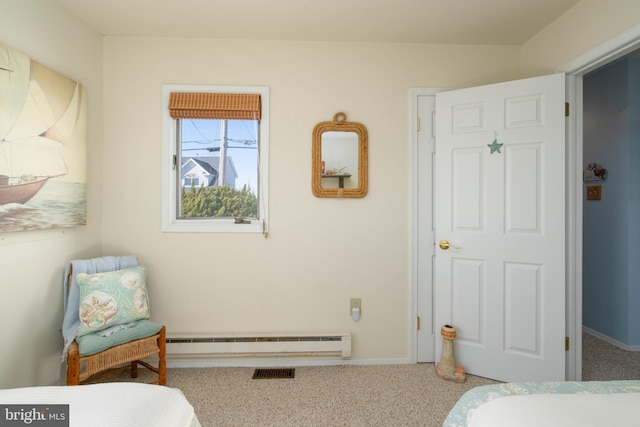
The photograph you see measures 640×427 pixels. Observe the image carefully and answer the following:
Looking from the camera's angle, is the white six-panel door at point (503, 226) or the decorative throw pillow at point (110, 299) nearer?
the decorative throw pillow at point (110, 299)

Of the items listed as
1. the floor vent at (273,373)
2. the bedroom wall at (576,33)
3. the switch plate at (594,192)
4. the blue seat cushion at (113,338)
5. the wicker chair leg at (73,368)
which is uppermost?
the bedroom wall at (576,33)

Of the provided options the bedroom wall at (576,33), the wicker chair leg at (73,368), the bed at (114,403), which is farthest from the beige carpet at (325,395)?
the bedroom wall at (576,33)

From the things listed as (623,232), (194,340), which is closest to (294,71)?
(194,340)

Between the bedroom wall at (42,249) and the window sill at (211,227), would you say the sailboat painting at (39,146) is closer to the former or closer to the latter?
the bedroom wall at (42,249)

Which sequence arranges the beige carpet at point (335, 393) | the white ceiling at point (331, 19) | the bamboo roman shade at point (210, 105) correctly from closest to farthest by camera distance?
the beige carpet at point (335, 393), the white ceiling at point (331, 19), the bamboo roman shade at point (210, 105)

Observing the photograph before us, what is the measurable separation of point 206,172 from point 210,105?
1.69 feet

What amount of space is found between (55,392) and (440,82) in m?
2.73

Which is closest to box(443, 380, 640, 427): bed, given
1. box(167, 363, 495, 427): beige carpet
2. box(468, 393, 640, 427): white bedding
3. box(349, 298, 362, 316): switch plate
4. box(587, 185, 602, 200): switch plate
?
box(468, 393, 640, 427): white bedding

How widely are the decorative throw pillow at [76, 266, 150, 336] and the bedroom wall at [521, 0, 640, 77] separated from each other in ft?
10.6

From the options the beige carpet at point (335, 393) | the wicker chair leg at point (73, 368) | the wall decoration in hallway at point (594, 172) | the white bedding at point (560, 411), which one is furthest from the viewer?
the wall decoration in hallway at point (594, 172)

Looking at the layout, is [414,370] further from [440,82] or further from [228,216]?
[440,82]

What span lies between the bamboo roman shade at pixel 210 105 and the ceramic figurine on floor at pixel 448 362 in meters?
2.12

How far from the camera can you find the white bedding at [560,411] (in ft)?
2.42

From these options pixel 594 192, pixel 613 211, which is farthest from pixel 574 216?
pixel 594 192
